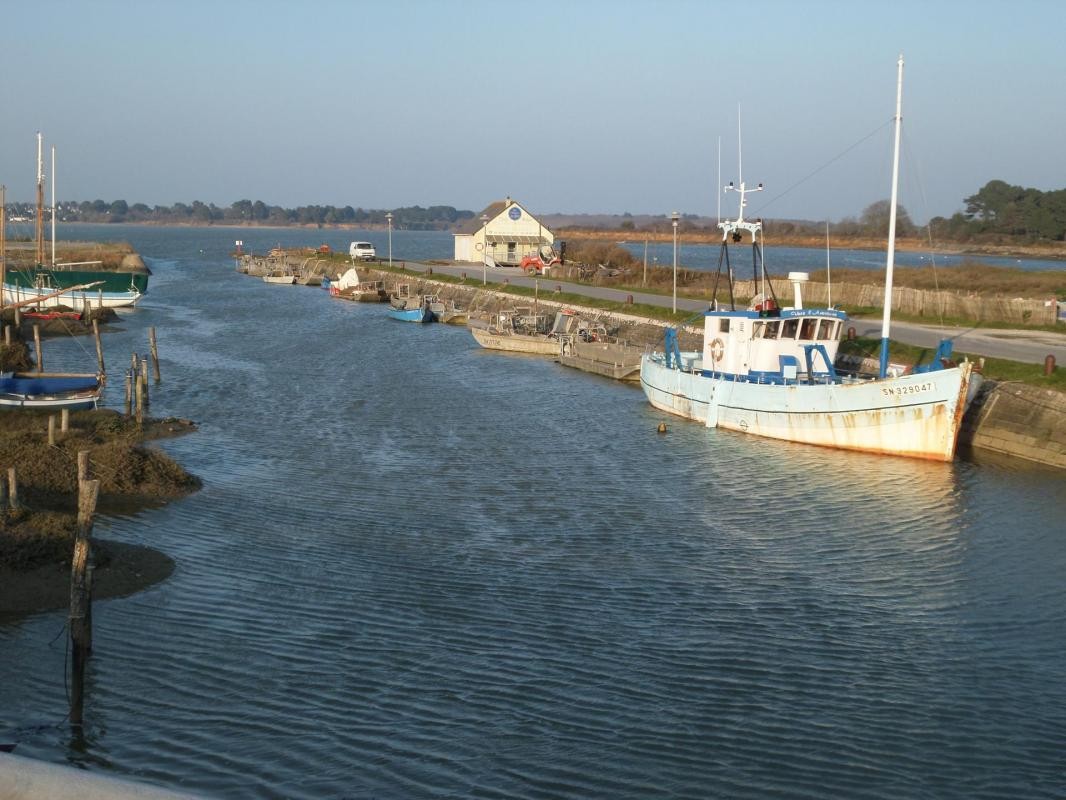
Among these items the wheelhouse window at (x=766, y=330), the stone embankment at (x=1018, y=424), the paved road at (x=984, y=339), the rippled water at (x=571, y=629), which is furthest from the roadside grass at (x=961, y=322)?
the rippled water at (x=571, y=629)

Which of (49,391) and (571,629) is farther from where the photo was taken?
(49,391)

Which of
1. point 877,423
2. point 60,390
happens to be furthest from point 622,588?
point 60,390

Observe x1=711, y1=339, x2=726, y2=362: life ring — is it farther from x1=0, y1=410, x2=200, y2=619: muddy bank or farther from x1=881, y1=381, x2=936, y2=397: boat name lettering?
x1=0, y1=410, x2=200, y2=619: muddy bank

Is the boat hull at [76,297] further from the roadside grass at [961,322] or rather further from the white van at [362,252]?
the roadside grass at [961,322]

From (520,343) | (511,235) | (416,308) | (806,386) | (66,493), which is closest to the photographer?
(66,493)

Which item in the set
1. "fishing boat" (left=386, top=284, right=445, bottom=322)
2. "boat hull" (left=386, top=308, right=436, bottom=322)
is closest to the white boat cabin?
"boat hull" (left=386, top=308, right=436, bottom=322)

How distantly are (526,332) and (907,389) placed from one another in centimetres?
2622

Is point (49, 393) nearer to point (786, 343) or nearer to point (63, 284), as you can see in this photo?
point (786, 343)

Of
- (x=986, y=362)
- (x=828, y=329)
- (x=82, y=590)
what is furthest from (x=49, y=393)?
(x=986, y=362)

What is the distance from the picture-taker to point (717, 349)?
32594mm

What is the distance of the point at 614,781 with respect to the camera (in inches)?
444

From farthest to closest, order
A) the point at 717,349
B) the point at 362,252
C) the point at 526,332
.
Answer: the point at 362,252 → the point at 526,332 → the point at 717,349

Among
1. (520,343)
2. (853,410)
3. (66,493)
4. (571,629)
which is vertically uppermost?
(520,343)

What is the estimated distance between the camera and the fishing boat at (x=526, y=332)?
49.3 m
